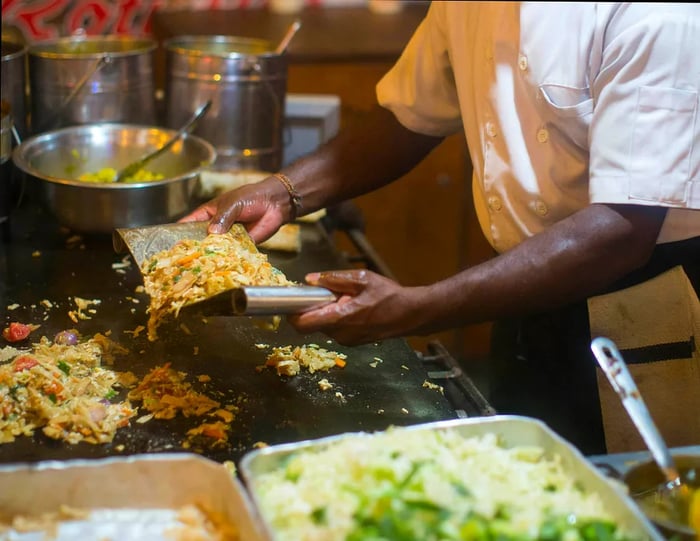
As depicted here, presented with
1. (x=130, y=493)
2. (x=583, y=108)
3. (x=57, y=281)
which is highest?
(x=583, y=108)

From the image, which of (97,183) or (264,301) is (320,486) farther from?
(97,183)

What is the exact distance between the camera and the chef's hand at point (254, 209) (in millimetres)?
2484

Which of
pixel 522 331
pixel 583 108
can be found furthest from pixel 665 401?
pixel 583 108

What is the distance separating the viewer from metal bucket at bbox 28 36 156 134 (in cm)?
347

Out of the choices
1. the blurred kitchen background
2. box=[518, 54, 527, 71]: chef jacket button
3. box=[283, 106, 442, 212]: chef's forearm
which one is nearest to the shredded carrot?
box=[283, 106, 442, 212]: chef's forearm

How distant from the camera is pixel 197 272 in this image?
2156 millimetres

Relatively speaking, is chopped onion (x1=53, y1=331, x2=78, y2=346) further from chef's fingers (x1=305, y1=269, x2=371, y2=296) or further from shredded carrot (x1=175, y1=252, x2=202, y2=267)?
chef's fingers (x1=305, y1=269, x2=371, y2=296)

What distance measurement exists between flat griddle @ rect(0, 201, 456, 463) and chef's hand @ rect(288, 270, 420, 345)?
0.83 ft

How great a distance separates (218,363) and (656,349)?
3.63 feet

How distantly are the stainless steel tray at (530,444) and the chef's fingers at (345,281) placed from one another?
45cm

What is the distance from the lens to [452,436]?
1.55 metres

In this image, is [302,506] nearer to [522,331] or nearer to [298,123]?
[522,331]

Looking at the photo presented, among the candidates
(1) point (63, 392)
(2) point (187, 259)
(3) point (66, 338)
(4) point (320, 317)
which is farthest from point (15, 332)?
(4) point (320, 317)

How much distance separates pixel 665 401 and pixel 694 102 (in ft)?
2.53
